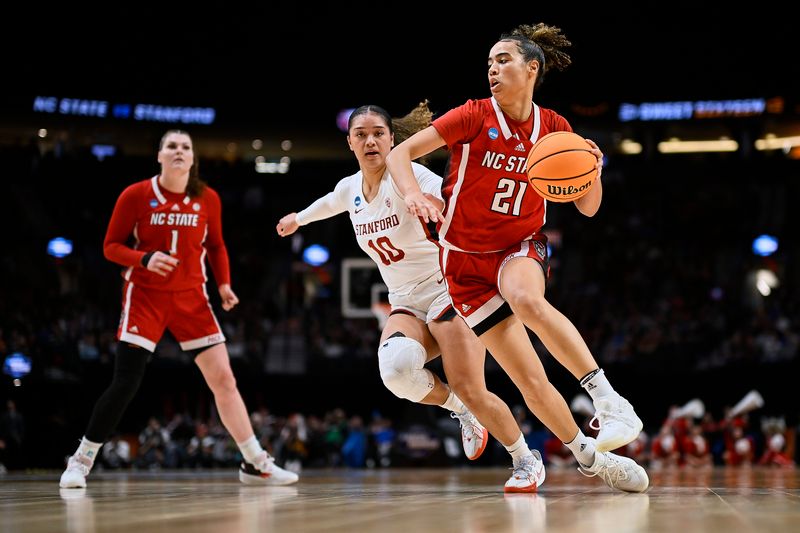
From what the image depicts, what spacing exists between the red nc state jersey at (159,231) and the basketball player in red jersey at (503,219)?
2256 mm

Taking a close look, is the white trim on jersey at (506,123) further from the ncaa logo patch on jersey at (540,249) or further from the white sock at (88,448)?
the white sock at (88,448)

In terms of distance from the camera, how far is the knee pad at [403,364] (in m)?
4.80

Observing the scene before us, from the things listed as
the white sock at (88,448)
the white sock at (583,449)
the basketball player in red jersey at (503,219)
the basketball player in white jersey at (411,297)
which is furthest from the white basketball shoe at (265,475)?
the white sock at (583,449)

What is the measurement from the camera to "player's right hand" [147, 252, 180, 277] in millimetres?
5617

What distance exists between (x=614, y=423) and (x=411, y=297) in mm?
1587

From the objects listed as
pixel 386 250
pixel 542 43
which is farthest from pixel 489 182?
pixel 386 250

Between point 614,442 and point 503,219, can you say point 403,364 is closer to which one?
point 503,219

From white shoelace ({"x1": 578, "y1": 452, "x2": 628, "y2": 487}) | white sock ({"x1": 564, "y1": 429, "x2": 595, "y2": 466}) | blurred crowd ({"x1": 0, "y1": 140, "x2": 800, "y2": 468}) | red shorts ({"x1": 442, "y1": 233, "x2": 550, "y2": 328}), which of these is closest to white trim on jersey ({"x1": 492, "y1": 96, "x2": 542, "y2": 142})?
red shorts ({"x1": 442, "y1": 233, "x2": 550, "y2": 328})

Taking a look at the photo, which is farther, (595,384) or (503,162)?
(503,162)

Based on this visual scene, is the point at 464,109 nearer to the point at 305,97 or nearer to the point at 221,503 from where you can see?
the point at 221,503

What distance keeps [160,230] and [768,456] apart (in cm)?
1281

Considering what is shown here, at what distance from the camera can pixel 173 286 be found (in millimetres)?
6027

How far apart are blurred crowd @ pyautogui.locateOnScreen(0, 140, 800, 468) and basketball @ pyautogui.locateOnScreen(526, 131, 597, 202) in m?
11.3

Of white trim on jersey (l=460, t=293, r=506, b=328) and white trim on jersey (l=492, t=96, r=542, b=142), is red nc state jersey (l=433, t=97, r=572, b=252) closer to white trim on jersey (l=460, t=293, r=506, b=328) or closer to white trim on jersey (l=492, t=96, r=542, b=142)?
white trim on jersey (l=492, t=96, r=542, b=142)
